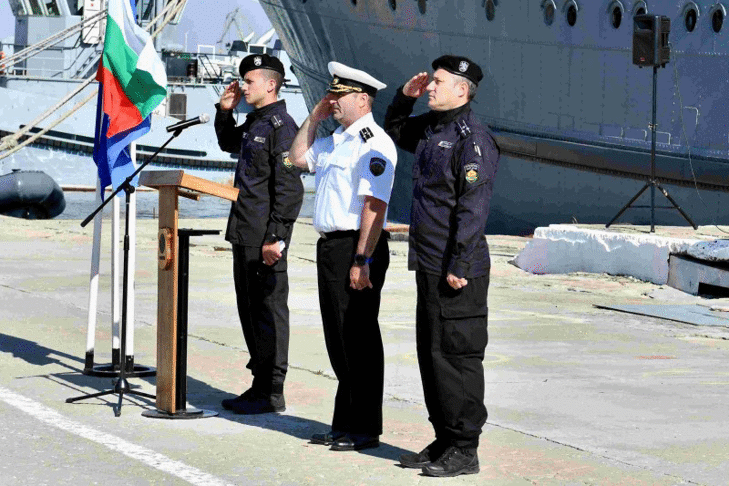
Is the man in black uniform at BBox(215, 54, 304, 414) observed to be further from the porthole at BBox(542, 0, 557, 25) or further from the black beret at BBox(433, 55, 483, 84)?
the porthole at BBox(542, 0, 557, 25)

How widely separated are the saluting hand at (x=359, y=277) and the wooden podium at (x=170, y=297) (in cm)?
115

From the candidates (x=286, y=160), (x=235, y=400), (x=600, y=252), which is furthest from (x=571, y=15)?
(x=235, y=400)

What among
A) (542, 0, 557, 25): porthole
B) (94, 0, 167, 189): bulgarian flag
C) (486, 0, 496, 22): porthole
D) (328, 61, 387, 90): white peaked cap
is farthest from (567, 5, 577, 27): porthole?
(328, 61, 387, 90): white peaked cap

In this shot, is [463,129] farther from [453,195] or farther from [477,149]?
[453,195]

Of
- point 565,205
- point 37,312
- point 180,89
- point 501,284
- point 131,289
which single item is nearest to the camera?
point 131,289

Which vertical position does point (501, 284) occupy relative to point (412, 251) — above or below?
below

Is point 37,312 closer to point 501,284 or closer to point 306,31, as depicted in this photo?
point 501,284

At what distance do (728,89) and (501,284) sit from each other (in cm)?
694

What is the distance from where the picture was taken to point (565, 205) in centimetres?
2444

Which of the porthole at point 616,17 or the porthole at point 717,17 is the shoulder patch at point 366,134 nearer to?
the porthole at point 717,17

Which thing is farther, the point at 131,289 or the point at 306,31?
the point at 306,31

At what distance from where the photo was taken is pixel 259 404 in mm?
7965

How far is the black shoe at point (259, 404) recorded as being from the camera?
26.0 ft

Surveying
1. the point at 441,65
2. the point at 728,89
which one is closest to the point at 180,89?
the point at 728,89
